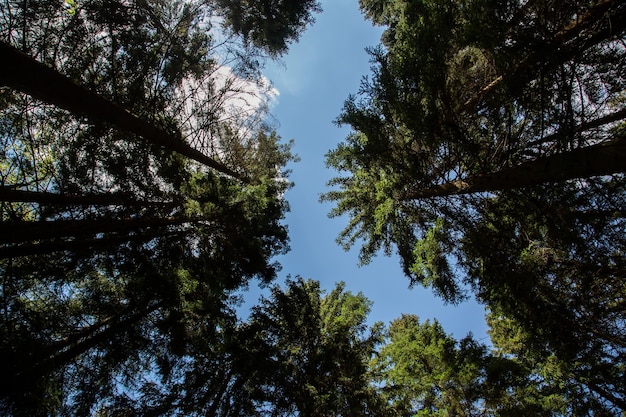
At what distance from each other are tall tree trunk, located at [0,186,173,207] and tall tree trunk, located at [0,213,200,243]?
487 mm

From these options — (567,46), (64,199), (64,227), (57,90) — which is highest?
(567,46)

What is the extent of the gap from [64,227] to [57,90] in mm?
3411

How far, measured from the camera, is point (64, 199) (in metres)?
7.41

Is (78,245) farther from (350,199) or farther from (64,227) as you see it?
(350,199)

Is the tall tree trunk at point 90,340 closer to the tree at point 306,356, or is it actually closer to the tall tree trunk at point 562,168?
the tree at point 306,356

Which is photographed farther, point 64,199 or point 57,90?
Answer: point 64,199

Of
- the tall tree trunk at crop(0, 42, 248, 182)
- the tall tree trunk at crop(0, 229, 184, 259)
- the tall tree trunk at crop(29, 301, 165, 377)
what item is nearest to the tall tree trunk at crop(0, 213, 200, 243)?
the tall tree trunk at crop(0, 229, 184, 259)

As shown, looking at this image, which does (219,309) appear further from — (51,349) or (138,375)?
(51,349)

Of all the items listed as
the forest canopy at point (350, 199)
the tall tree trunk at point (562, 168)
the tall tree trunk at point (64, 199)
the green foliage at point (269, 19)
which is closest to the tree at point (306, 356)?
the forest canopy at point (350, 199)

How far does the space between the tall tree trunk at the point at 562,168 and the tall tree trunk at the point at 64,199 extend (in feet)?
28.4

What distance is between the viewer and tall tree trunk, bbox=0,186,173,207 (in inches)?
264

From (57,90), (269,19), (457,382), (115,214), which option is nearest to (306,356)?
(457,382)

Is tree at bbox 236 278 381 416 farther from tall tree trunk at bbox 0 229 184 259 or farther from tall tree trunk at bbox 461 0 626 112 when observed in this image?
tall tree trunk at bbox 461 0 626 112

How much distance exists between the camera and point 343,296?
11.9 m
